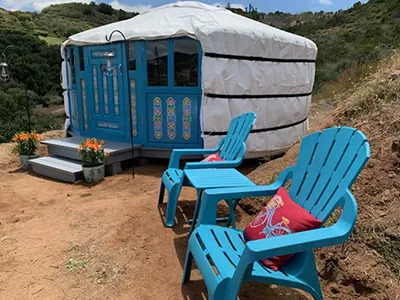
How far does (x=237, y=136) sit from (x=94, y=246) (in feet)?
4.81

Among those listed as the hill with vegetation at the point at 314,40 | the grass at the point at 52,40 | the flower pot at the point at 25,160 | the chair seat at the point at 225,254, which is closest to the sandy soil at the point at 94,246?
the chair seat at the point at 225,254

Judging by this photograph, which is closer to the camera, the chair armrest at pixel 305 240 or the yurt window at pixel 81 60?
the chair armrest at pixel 305 240

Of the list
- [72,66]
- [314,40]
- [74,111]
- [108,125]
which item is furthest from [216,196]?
[314,40]

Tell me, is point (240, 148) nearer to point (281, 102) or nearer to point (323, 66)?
point (281, 102)

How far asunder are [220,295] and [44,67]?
16.3 metres

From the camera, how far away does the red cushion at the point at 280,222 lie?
1.54m

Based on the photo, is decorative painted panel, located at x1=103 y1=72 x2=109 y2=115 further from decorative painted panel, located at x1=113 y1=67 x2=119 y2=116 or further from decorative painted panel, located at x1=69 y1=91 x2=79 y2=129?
decorative painted panel, located at x1=69 y1=91 x2=79 y2=129

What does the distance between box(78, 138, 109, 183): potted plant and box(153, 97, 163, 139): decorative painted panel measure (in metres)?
0.83

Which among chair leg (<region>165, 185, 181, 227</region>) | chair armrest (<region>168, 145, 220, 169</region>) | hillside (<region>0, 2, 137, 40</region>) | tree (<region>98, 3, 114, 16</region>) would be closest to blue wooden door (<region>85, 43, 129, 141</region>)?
chair armrest (<region>168, 145, 220, 169</region>)

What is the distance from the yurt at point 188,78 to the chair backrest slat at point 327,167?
2464 mm

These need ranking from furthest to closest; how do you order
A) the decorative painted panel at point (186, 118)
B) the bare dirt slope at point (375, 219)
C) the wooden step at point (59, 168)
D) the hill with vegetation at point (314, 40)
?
the hill with vegetation at point (314, 40)
the decorative painted panel at point (186, 118)
the wooden step at point (59, 168)
the bare dirt slope at point (375, 219)

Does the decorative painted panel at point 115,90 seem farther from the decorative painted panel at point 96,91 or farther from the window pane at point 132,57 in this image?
the decorative painted panel at point 96,91

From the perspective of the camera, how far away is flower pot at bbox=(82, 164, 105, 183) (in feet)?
12.8

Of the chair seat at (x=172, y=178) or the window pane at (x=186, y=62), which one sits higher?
the window pane at (x=186, y=62)
